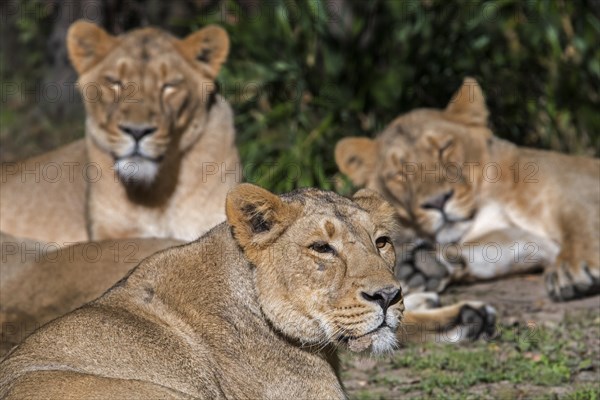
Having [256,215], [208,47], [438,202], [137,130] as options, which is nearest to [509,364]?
[438,202]

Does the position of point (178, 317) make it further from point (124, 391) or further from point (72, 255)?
point (72, 255)

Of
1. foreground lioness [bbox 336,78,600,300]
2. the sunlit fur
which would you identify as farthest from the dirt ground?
the sunlit fur

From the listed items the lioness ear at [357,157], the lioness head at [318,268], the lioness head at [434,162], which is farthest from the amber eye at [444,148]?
the lioness head at [318,268]

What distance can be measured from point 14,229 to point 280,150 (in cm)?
234

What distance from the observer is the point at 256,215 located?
4547mm

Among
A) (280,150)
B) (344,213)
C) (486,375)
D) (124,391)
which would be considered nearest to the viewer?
(124,391)

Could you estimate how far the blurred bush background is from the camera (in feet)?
31.8

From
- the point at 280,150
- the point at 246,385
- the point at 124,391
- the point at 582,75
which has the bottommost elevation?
the point at 280,150

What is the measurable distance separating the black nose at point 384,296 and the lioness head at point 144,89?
2.97 m

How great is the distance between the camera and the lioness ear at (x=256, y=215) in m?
4.48

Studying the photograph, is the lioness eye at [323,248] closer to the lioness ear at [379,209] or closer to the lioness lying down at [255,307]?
the lioness lying down at [255,307]

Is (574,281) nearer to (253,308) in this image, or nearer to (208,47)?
(208,47)

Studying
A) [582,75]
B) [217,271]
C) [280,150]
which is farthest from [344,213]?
[582,75]

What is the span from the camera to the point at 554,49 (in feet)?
32.1
